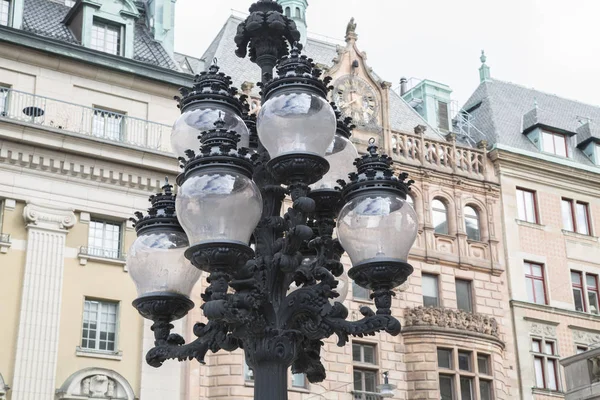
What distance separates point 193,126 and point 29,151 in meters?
19.2

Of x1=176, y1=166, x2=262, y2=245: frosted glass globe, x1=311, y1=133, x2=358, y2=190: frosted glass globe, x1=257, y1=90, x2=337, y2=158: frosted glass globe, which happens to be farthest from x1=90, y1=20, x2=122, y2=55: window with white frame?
x1=176, y1=166, x2=262, y2=245: frosted glass globe

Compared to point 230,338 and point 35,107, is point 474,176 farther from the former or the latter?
point 230,338

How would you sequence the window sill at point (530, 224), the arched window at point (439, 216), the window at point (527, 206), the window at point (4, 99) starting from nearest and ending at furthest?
the window at point (4, 99) < the arched window at point (439, 216) < the window sill at point (530, 224) < the window at point (527, 206)

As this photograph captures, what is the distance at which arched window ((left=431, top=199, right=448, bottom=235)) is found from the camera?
36.3 metres

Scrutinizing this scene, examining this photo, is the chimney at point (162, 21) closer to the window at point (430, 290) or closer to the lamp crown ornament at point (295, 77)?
the window at point (430, 290)

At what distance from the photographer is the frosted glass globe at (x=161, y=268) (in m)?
9.48

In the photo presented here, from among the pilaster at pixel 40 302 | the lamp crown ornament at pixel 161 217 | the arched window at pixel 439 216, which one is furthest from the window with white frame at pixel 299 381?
the lamp crown ornament at pixel 161 217

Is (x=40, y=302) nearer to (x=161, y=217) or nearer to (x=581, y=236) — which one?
(x=161, y=217)

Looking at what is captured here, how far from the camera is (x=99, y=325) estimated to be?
2822 cm

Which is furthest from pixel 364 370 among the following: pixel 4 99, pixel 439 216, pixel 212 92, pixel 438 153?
pixel 212 92

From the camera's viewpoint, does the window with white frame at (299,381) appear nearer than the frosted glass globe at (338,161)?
No

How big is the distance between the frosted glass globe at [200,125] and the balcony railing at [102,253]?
730 inches

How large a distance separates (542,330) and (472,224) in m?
4.40

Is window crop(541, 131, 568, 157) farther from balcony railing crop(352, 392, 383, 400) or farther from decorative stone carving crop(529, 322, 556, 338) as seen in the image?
balcony railing crop(352, 392, 383, 400)
